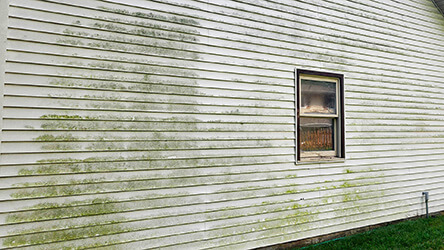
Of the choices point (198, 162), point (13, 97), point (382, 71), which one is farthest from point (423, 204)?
point (13, 97)

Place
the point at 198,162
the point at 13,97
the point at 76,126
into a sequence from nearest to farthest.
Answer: the point at 13,97 → the point at 76,126 → the point at 198,162

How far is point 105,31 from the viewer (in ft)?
10.3

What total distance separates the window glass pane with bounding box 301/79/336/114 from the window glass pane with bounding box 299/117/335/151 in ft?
0.50

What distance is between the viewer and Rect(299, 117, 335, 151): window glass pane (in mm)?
4484

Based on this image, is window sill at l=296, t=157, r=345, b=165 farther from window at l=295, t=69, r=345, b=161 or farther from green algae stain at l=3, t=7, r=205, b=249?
green algae stain at l=3, t=7, r=205, b=249

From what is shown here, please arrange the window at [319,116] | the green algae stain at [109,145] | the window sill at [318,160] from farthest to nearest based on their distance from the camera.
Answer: the window at [319,116] → the window sill at [318,160] → the green algae stain at [109,145]

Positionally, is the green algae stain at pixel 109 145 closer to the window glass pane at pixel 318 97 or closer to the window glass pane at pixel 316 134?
the window glass pane at pixel 316 134

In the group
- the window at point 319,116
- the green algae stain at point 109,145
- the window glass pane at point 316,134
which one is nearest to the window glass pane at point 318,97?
the window at point 319,116

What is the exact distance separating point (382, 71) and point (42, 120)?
521cm

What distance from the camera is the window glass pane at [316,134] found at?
448 cm

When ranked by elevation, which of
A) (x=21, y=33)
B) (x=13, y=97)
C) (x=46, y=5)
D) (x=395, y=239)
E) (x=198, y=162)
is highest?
(x=46, y=5)

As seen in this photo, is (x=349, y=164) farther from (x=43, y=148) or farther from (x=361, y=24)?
(x=43, y=148)

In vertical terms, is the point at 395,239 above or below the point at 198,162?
below

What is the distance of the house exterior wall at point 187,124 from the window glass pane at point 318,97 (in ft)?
0.82
